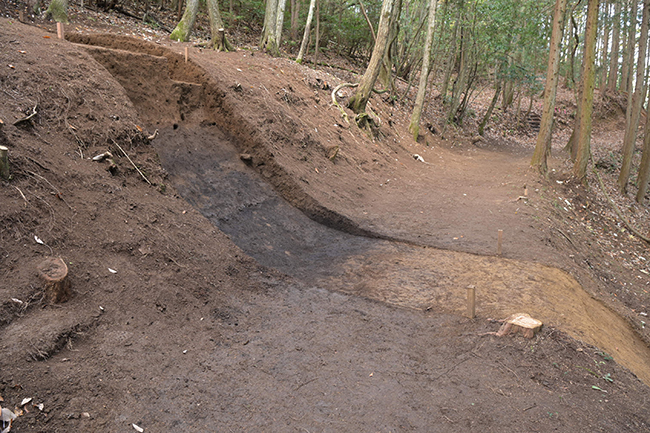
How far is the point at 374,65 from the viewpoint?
49.6 feet

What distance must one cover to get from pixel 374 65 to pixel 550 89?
573 cm

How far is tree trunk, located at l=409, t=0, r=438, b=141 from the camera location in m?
16.3

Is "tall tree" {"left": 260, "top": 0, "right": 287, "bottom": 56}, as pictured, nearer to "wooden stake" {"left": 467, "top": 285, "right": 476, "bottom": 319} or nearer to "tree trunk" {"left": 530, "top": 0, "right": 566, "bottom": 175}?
"tree trunk" {"left": 530, "top": 0, "right": 566, "bottom": 175}

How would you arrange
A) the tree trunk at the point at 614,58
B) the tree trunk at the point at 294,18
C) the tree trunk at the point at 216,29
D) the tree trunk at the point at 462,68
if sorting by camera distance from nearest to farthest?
the tree trunk at the point at 216,29 < the tree trunk at the point at 294,18 < the tree trunk at the point at 462,68 < the tree trunk at the point at 614,58

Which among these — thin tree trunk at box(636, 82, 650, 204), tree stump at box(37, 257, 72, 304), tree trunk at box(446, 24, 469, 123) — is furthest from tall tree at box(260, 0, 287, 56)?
thin tree trunk at box(636, 82, 650, 204)

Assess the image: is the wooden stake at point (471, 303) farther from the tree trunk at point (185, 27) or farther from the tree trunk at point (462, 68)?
the tree trunk at point (462, 68)

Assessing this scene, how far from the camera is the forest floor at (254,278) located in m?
3.82

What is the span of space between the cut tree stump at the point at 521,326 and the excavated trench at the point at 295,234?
1.26ft

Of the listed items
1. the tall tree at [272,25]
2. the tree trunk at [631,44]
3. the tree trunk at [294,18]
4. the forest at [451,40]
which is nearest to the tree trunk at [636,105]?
the forest at [451,40]

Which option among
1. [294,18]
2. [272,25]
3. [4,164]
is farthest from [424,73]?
[4,164]

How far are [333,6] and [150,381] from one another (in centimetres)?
2375

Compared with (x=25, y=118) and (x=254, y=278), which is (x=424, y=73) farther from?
(x=25, y=118)

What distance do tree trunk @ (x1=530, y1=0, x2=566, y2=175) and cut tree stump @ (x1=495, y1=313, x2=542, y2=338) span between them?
10.5 m

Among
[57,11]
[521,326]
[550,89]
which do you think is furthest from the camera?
[550,89]
